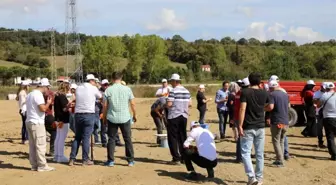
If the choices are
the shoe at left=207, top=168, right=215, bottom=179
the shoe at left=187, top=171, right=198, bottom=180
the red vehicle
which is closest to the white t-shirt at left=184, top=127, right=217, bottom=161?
the shoe at left=207, top=168, right=215, bottom=179

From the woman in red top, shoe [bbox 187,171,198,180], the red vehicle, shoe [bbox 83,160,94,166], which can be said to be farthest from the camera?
the red vehicle

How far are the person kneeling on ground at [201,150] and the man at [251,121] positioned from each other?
0.68 meters

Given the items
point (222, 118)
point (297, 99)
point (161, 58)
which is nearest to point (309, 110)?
point (222, 118)

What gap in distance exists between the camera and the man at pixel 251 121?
797cm

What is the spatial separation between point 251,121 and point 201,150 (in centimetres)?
110

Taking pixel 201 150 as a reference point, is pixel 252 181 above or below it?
below

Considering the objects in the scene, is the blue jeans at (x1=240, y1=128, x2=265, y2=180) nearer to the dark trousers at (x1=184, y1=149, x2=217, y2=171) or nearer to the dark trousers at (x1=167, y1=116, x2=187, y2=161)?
the dark trousers at (x1=184, y1=149, x2=217, y2=171)

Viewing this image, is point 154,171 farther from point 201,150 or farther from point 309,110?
point 309,110

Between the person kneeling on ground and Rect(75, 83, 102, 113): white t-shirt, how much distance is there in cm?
220

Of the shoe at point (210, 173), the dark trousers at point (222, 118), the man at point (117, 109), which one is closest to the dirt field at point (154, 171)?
the shoe at point (210, 173)

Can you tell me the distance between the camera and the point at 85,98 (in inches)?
372

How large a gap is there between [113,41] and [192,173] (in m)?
90.3

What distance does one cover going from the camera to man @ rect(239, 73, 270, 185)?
26.2 feet

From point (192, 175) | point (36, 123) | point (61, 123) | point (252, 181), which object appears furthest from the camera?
point (61, 123)
